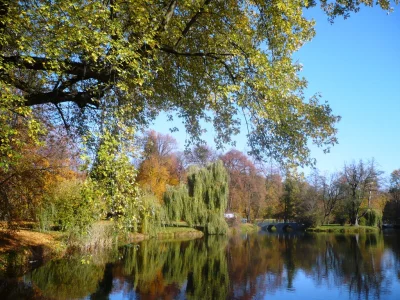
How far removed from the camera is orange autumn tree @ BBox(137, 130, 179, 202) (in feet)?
96.7

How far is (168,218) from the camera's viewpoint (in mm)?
26156

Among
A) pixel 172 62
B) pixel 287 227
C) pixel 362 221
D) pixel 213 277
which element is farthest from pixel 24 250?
pixel 287 227

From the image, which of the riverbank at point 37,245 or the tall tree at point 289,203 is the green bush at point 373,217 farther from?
the riverbank at point 37,245

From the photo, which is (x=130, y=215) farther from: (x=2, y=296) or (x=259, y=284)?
(x=259, y=284)

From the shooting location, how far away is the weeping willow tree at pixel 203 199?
90.9 ft

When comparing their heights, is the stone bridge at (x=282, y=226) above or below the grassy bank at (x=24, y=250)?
below

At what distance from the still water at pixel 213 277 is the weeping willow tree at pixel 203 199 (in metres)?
8.82

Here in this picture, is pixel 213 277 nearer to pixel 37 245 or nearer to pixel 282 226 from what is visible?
pixel 37 245

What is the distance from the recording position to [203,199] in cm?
2944

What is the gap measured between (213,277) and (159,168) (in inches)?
786

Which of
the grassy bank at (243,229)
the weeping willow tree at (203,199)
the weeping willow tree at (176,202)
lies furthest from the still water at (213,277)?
the grassy bank at (243,229)

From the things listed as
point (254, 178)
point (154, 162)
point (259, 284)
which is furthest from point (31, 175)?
point (254, 178)

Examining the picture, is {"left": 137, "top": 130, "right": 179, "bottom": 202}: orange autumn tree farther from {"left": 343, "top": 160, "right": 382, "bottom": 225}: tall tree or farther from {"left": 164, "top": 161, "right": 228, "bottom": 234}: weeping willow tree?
{"left": 343, "top": 160, "right": 382, "bottom": 225}: tall tree

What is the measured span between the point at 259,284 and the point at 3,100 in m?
10.5
